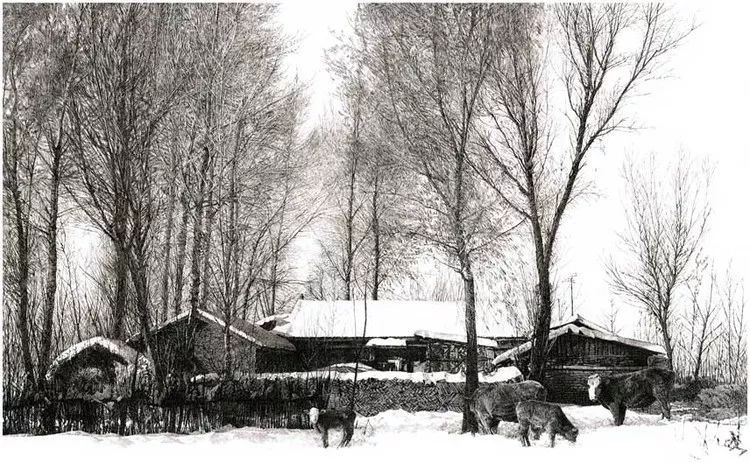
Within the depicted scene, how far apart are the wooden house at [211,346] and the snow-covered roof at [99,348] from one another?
0.10m

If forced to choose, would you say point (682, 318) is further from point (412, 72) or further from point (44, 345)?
point (44, 345)

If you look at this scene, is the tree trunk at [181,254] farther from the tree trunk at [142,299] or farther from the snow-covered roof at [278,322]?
the snow-covered roof at [278,322]

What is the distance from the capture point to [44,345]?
25.9 ft

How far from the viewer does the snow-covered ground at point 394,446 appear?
7527 mm

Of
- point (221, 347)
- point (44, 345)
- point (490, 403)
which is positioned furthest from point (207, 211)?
point (490, 403)

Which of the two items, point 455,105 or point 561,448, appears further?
point 455,105

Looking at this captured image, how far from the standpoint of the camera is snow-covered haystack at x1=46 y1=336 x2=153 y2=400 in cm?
784

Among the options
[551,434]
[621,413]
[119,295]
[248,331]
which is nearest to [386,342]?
[248,331]

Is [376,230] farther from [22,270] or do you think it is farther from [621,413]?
[22,270]

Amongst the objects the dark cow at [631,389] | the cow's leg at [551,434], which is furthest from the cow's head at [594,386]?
the cow's leg at [551,434]

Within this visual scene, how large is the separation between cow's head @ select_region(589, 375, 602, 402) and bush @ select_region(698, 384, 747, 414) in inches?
38.2

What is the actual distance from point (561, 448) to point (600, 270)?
1931mm

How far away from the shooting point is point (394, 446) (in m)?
7.69

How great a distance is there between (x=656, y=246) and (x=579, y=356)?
4.60 ft
